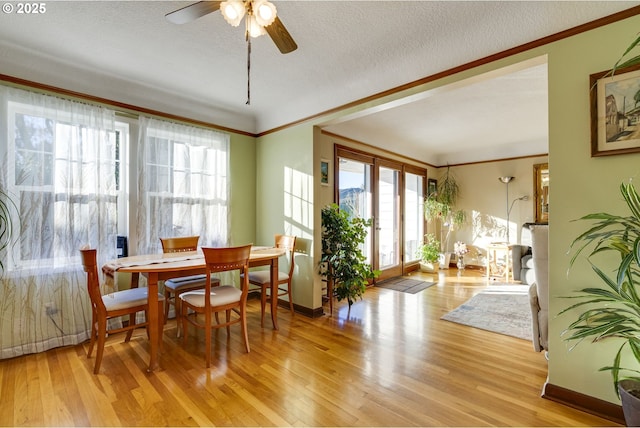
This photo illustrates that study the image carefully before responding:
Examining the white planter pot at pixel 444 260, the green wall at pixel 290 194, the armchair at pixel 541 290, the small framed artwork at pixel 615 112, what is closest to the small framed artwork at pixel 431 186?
the white planter pot at pixel 444 260

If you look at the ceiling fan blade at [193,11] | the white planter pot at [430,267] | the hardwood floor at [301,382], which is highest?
the ceiling fan blade at [193,11]

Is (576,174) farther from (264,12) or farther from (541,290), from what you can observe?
(264,12)

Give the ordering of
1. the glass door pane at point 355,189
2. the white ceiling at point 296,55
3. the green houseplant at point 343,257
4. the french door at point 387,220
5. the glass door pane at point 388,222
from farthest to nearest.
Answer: the glass door pane at point 388,222, the french door at point 387,220, the glass door pane at point 355,189, the green houseplant at point 343,257, the white ceiling at point 296,55

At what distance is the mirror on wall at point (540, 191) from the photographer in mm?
5266

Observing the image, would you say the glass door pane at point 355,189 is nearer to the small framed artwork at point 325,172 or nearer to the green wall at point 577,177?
the small framed artwork at point 325,172

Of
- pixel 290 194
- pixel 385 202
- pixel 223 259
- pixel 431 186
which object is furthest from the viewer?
pixel 431 186

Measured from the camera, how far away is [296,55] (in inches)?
97.0

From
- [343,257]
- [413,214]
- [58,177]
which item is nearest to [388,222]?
[413,214]

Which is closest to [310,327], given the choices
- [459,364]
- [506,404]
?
[459,364]

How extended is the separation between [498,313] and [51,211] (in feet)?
15.9

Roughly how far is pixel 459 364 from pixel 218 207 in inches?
123

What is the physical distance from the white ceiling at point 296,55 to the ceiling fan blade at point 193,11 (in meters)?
0.39

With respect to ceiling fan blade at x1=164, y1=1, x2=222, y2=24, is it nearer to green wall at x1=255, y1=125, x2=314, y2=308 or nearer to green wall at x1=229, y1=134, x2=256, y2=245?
green wall at x1=255, y1=125, x2=314, y2=308

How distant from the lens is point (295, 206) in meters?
3.59
